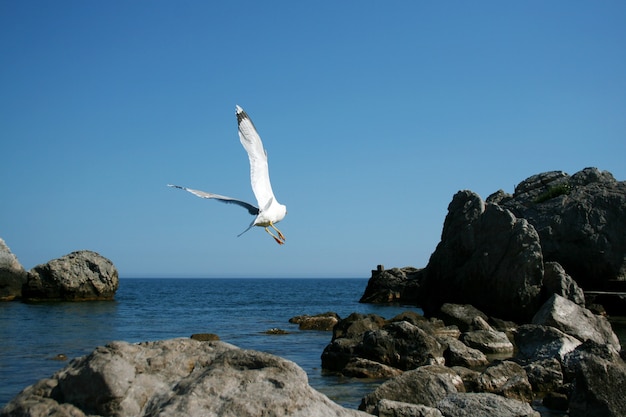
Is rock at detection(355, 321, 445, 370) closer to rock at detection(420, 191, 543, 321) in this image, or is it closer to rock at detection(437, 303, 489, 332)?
rock at detection(437, 303, 489, 332)

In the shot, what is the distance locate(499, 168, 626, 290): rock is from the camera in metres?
34.2

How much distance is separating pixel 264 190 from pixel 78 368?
8304 mm

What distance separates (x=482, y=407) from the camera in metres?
9.20

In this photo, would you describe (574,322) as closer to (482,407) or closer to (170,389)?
(482,407)

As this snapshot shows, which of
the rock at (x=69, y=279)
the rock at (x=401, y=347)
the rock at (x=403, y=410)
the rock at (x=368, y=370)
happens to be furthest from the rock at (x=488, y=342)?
the rock at (x=69, y=279)

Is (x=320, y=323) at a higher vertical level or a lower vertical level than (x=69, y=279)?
lower

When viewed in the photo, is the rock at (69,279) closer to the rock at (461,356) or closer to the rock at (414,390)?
the rock at (461,356)

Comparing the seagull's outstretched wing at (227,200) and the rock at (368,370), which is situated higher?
the seagull's outstretched wing at (227,200)

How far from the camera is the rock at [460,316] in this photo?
70.8 ft

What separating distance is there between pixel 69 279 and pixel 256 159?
3817 centimetres

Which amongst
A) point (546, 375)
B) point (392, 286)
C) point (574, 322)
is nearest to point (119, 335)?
point (574, 322)

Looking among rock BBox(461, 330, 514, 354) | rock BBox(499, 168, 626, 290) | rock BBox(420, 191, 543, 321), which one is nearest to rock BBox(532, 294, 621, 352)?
rock BBox(461, 330, 514, 354)

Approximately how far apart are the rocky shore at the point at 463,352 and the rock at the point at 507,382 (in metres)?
0.03

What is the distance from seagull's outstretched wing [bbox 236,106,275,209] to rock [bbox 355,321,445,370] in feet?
14.7
